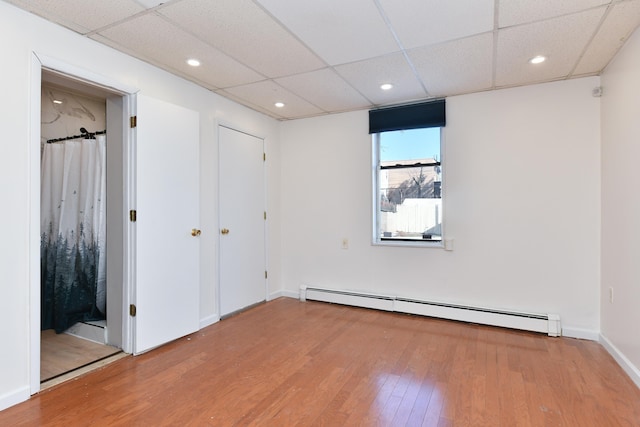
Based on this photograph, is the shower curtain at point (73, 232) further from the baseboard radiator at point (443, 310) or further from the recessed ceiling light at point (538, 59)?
the recessed ceiling light at point (538, 59)

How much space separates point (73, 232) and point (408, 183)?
12.0 ft

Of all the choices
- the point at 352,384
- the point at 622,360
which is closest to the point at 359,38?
the point at 352,384

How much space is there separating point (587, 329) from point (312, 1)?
12.0 ft

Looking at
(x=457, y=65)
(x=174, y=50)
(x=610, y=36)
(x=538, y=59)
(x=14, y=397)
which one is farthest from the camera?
(x=457, y=65)

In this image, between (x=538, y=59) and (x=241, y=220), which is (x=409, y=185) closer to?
(x=538, y=59)

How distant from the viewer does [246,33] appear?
243 cm

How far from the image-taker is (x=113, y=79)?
268 centimetres

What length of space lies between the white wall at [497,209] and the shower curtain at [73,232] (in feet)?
8.16

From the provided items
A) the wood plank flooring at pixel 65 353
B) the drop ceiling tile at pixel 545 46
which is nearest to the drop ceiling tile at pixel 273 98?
the drop ceiling tile at pixel 545 46

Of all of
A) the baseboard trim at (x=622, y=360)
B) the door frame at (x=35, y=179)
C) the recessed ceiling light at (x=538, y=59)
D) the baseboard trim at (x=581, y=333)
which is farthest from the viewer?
the baseboard trim at (x=581, y=333)

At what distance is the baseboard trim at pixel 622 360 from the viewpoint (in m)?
2.34

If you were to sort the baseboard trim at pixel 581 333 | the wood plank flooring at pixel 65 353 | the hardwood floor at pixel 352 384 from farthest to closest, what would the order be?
the baseboard trim at pixel 581 333, the wood plank flooring at pixel 65 353, the hardwood floor at pixel 352 384

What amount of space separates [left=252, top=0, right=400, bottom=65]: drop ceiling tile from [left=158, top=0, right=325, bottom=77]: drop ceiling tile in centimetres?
11

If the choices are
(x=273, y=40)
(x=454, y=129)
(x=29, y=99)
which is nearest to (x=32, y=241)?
(x=29, y=99)
